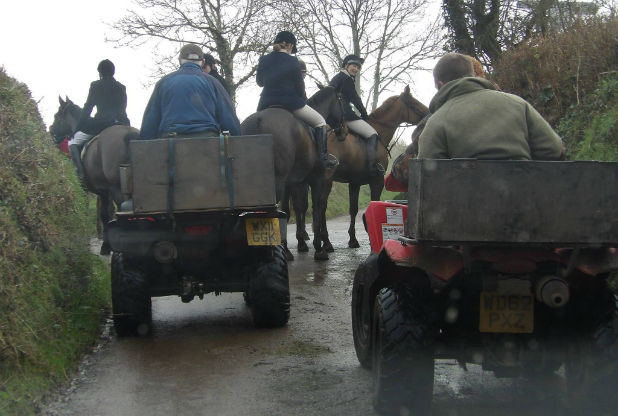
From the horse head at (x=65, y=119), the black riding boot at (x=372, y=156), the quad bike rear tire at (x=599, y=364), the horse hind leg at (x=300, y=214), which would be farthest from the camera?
the horse head at (x=65, y=119)

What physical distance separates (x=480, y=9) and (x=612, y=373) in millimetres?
12653

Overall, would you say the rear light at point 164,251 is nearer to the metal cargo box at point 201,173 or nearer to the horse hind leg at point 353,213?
the metal cargo box at point 201,173

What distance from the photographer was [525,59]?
1270 cm

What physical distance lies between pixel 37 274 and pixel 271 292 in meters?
1.89

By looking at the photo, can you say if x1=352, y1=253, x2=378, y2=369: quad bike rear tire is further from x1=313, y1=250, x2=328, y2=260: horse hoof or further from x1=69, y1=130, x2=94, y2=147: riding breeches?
x1=69, y1=130, x2=94, y2=147: riding breeches

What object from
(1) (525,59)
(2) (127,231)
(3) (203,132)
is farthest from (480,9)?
(2) (127,231)

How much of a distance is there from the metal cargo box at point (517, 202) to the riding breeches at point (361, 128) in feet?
31.1

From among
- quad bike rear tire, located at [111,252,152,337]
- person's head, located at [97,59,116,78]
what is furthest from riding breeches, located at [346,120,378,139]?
quad bike rear tire, located at [111,252,152,337]

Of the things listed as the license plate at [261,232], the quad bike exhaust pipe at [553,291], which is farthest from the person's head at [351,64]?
the quad bike exhaust pipe at [553,291]

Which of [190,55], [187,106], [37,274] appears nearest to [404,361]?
[37,274]

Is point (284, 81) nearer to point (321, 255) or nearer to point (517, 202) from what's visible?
point (321, 255)

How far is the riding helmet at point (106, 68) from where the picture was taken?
11.5 meters

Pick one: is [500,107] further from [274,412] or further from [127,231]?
[127,231]

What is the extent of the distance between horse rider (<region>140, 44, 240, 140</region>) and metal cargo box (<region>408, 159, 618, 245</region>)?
347 cm
